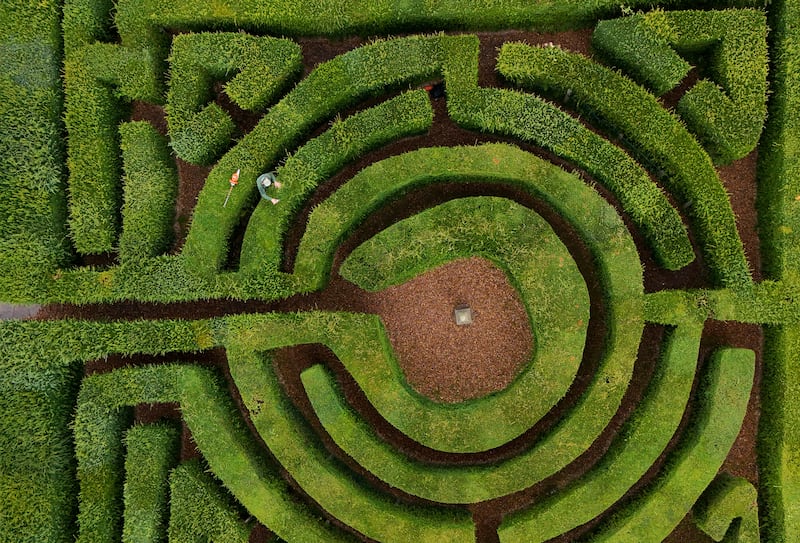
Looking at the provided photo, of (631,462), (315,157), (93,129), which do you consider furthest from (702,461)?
(93,129)

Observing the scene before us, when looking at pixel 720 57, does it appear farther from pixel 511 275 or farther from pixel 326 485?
pixel 326 485

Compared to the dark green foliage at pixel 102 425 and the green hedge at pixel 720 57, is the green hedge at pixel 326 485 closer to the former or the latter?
the dark green foliage at pixel 102 425

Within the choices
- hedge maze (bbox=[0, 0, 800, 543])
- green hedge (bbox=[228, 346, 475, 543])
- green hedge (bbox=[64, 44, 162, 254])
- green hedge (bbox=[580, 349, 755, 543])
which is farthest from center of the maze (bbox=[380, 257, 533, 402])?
green hedge (bbox=[64, 44, 162, 254])

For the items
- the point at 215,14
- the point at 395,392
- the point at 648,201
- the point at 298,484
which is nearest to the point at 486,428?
the point at 395,392

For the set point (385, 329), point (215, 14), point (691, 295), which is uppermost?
point (215, 14)

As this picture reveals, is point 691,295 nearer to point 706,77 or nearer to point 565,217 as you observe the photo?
point 565,217

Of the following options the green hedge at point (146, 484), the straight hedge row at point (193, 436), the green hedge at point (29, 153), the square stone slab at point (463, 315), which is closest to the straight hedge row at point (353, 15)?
the green hedge at point (29, 153)
